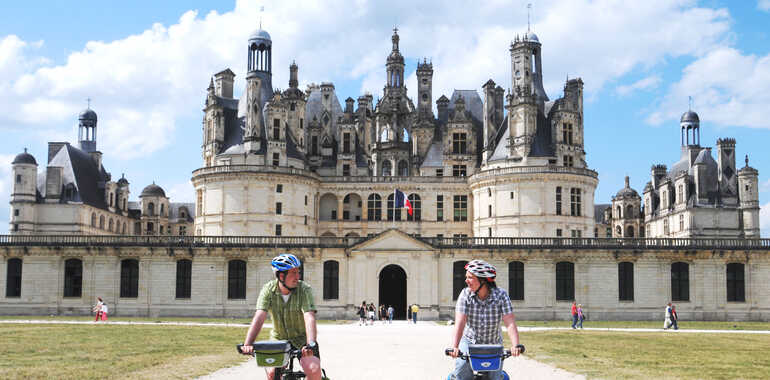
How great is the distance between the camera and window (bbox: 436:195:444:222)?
72.9 metres

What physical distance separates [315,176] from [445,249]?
64.0ft

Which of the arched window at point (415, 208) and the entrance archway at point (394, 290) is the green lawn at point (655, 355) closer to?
the entrance archway at point (394, 290)

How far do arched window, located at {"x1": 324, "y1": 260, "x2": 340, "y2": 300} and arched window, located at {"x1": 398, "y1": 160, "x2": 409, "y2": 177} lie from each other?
69.7 ft

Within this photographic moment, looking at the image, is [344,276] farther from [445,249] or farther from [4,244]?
[4,244]

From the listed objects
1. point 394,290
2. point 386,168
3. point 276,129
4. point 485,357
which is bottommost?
point 394,290

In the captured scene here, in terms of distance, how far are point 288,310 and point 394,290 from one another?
47.9 metres

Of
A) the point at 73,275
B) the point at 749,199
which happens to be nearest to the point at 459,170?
the point at 749,199

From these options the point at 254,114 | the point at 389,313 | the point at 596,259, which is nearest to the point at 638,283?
the point at 596,259

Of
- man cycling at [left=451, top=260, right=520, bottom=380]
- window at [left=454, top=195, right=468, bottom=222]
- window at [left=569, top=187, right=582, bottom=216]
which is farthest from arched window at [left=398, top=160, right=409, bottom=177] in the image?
A: man cycling at [left=451, top=260, right=520, bottom=380]

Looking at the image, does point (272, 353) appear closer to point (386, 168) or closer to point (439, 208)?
point (439, 208)

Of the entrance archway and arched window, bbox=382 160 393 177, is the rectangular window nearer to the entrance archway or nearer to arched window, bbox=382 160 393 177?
arched window, bbox=382 160 393 177

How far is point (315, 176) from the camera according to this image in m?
71.5

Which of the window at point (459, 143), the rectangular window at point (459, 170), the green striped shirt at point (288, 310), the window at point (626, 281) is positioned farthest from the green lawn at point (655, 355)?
the window at point (459, 143)

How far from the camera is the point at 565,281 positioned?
56.3 meters
